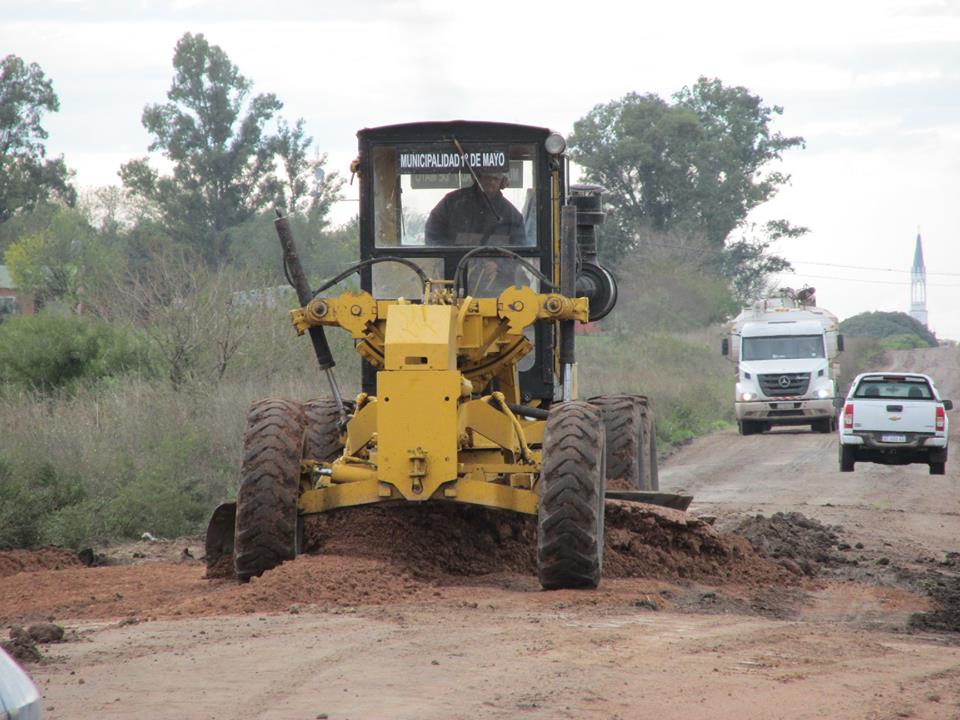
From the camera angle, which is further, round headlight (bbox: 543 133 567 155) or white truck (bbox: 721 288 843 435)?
white truck (bbox: 721 288 843 435)

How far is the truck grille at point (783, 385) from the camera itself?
32562mm

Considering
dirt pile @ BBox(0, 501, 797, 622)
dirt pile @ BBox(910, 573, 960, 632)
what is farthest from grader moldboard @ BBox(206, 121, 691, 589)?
dirt pile @ BBox(910, 573, 960, 632)

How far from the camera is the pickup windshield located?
2464 cm

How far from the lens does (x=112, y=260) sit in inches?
1903

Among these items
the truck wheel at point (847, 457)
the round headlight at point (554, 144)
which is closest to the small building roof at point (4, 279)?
the truck wheel at point (847, 457)

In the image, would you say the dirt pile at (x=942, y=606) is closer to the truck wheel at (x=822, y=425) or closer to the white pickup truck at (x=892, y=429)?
the white pickup truck at (x=892, y=429)

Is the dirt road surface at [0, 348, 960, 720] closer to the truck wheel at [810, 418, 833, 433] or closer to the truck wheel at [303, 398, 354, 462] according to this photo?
the truck wheel at [303, 398, 354, 462]

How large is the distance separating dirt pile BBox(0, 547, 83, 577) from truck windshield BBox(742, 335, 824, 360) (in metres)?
23.3

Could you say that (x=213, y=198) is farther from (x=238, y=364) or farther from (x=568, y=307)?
(x=568, y=307)

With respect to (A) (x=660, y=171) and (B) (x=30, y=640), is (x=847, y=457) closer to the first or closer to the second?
(B) (x=30, y=640)

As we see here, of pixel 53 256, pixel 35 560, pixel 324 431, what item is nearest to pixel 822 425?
pixel 324 431

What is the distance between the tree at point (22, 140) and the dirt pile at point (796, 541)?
50.0 metres

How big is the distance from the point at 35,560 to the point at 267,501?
12.1 ft

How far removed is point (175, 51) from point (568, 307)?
51835mm
